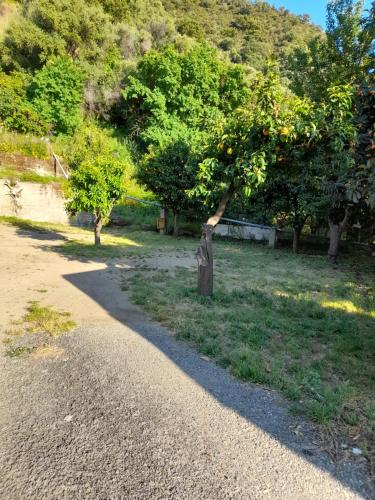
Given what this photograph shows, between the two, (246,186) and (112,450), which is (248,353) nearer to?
(112,450)

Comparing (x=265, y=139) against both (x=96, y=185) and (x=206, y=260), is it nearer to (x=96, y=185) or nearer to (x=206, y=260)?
(x=206, y=260)

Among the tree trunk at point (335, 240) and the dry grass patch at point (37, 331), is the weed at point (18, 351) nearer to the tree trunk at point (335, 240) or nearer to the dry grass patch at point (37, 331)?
the dry grass patch at point (37, 331)

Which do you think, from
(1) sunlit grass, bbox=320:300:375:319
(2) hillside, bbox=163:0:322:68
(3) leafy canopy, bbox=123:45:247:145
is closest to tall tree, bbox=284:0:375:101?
(3) leafy canopy, bbox=123:45:247:145

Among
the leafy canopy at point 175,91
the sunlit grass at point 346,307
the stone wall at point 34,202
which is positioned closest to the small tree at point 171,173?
the stone wall at point 34,202

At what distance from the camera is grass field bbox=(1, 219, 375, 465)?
2.70 meters

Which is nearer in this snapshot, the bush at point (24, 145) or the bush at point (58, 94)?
the bush at point (24, 145)

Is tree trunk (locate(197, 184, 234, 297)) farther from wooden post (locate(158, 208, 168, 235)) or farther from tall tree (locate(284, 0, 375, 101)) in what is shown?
tall tree (locate(284, 0, 375, 101))

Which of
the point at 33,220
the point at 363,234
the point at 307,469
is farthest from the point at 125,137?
the point at 307,469

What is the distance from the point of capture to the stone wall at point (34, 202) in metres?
12.7

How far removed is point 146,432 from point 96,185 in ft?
24.3

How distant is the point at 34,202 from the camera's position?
13164mm

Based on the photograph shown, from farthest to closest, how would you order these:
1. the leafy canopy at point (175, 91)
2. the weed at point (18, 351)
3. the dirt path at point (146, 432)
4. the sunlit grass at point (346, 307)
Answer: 1. the leafy canopy at point (175, 91)
2. the sunlit grass at point (346, 307)
3. the weed at point (18, 351)
4. the dirt path at point (146, 432)

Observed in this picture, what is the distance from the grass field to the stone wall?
214 inches

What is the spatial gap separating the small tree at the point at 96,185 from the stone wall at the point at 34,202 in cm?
532
